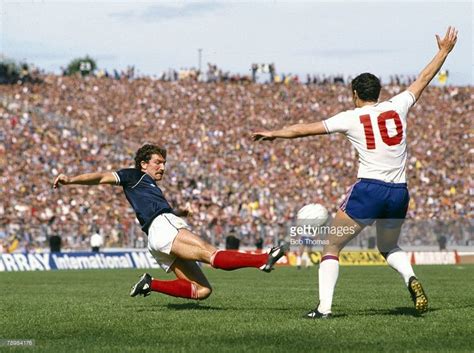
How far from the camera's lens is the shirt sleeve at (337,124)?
9.60 meters

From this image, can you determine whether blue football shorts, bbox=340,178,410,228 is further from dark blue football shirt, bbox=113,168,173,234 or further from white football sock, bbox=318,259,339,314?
dark blue football shirt, bbox=113,168,173,234

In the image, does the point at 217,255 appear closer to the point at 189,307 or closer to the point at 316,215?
the point at 189,307

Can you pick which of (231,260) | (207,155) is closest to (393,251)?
(231,260)

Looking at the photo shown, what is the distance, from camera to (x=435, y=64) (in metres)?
10.3

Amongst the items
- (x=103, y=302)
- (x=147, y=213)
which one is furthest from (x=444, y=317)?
(x=103, y=302)

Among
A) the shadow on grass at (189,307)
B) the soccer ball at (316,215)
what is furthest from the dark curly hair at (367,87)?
the soccer ball at (316,215)

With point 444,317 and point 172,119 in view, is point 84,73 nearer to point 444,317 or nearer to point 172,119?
point 172,119

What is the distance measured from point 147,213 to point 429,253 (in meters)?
29.9

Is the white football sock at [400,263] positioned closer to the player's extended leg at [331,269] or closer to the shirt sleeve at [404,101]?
the player's extended leg at [331,269]

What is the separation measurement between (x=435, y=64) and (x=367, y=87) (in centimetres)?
105

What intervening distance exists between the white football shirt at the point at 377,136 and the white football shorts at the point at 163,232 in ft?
8.22

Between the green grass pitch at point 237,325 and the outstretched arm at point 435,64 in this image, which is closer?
the green grass pitch at point 237,325

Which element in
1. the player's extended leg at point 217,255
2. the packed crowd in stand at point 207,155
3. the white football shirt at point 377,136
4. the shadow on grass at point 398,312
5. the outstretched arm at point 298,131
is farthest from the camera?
the packed crowd in stand at point 207,155

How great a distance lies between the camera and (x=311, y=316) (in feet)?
32.0
